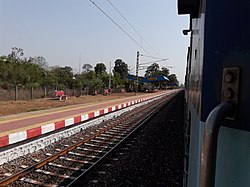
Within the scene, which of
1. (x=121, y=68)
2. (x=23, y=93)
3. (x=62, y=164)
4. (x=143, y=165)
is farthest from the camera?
(x=121, y=68)

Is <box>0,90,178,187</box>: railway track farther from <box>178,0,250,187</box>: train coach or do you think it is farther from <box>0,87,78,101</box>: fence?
<box>0,87,78,101</box>: fence

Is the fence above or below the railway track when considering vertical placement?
above

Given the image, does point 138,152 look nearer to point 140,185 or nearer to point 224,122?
point 140,185

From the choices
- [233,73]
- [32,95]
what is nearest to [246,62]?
[233,73]

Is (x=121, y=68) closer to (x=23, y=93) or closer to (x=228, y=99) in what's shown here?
(x=23, y=93)

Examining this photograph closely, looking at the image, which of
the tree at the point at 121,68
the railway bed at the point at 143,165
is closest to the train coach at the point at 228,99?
the railway bed at the point at 143,165

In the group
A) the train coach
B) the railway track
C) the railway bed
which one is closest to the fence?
the railway track

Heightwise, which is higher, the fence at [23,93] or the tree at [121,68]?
the tree at [121,68]

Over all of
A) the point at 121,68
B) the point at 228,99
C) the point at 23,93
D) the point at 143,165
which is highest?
the point at 121,68

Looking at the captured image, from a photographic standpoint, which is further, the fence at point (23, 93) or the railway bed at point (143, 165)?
the fence at point (23, 93)

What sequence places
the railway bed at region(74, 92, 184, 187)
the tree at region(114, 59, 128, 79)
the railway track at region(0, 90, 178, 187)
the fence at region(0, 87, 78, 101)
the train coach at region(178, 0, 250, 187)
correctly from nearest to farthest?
the train coach at region(178, 0, 250, 187) → the railway track at region(0, 90, 178, 187) → the railway bed at region(74, 92, 184, 187) → the fence at region(0, 87, 78, 101) → the tree at region(114, 59, 128, 79)

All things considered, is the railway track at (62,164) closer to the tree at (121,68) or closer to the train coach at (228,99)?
the train coach at (228,99)

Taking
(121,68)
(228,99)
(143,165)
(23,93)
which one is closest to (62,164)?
(143,165)

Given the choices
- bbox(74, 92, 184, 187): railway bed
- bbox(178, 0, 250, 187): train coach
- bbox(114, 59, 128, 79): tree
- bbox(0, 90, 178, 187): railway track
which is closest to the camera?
bbox(178, 0, 250, 187): train coach
